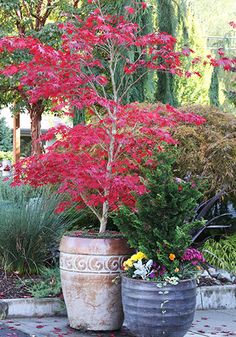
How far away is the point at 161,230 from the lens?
18.0ft

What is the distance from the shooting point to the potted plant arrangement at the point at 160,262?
5223 mm

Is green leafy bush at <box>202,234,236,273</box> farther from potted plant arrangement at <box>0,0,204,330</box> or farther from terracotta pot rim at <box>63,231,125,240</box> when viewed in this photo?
terracotta pot rim at <box>63,231,125,240</box>

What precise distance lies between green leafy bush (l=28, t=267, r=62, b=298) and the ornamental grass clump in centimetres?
131

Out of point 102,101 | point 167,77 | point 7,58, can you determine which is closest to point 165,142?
point 102,101

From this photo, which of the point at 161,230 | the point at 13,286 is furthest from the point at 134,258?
the point at 13,286

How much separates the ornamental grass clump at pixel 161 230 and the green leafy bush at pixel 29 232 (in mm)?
1814

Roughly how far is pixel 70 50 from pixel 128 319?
9.04ft

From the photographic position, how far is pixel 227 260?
326 inches

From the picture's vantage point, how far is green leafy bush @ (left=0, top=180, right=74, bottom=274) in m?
7.12

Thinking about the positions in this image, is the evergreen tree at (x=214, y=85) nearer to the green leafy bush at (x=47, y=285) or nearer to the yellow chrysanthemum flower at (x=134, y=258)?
the green leafy bush at (x=47, y=285)

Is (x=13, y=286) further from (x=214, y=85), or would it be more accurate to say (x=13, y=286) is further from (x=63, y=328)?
(x=214, y=85)

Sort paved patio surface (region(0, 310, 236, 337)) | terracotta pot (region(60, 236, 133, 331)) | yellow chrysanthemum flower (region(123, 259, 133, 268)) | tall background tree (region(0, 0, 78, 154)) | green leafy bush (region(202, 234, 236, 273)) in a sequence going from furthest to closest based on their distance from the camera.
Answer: tall background tree (region(0, 0, 78, 154)) < green leafy bush (region(202, 234, 236, 273)) < terracotta pot (region(60, 236, 133, 331)) < paved patio surface (region(0, 310, 236, 337)) < yellow chrysanthemum flower (region(123, 259, 133, 268))

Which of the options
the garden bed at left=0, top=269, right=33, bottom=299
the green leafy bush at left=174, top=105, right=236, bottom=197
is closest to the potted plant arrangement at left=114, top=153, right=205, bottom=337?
the garden bed at left=0, top=269, right=33, bottom=299

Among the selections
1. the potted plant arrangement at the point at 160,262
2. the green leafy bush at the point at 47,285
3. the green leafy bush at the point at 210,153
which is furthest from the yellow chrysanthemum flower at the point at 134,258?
the green leafy bush at the point at 210,153
